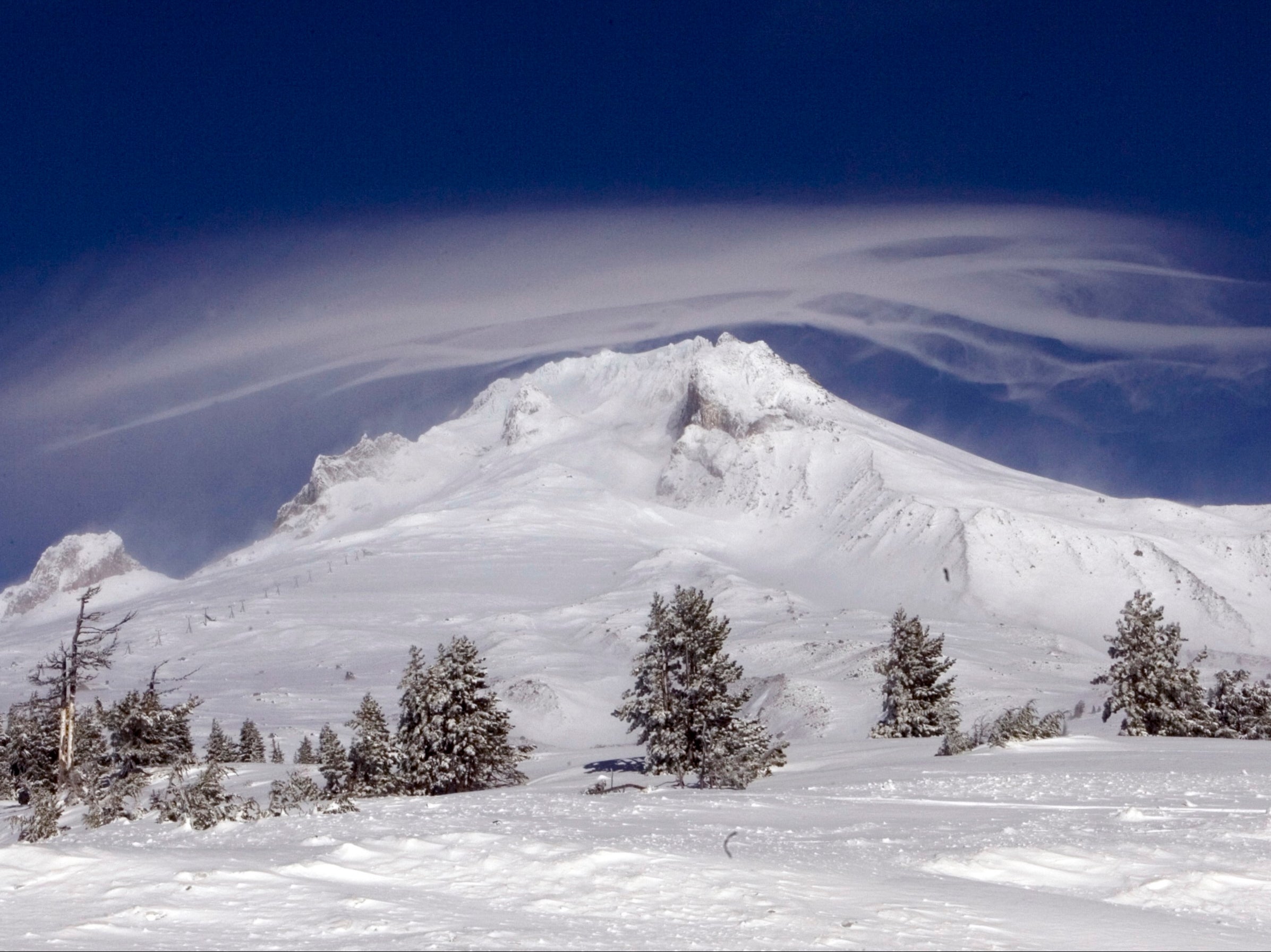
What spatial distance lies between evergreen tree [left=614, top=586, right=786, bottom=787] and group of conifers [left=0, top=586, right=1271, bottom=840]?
0.04m

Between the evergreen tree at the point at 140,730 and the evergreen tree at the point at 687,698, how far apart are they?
12655 millimetres

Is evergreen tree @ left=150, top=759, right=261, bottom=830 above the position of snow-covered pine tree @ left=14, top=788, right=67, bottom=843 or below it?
below

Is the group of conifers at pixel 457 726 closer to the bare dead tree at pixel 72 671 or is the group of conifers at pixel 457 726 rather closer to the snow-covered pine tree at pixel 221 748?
the bare dead tree at pixel 72 671

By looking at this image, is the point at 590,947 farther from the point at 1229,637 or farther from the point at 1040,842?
the point at 1229,637

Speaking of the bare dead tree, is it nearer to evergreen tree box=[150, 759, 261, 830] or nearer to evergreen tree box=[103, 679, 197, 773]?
evergreen tree box=[103, 679, 197, 773]

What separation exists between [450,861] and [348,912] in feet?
6.86

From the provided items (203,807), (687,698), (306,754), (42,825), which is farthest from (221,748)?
(42,825)

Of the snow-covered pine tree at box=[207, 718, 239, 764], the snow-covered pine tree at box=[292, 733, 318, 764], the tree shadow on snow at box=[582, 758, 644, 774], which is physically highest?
the tree shadow on snow at box=[582, 758, 644, 774]

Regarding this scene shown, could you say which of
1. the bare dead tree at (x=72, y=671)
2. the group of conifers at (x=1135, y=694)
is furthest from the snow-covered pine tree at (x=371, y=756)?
the group of conifers at (x=1135, y=694)

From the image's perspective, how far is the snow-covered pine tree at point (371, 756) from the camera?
2936cm

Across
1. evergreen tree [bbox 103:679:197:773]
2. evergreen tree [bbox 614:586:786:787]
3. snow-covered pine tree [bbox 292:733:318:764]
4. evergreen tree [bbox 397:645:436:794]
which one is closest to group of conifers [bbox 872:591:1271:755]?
evergreen tree [bbox 614:586:786:787]

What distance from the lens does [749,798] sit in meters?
17.4

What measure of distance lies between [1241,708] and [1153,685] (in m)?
9.82

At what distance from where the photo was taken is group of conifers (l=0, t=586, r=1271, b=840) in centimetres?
2398
